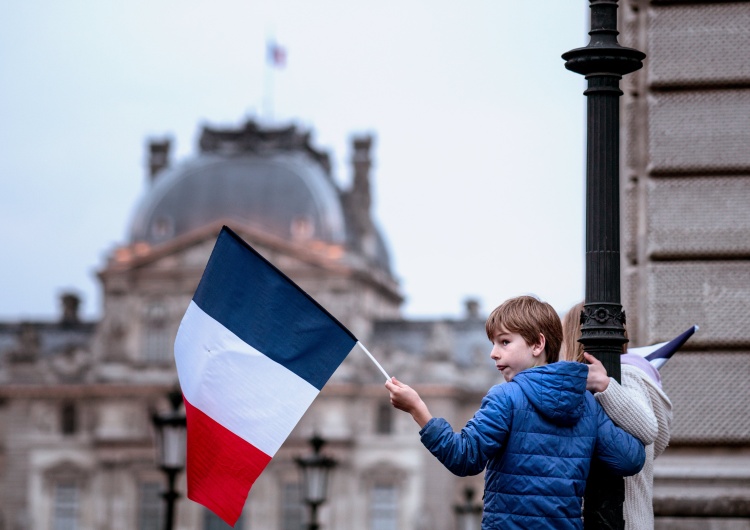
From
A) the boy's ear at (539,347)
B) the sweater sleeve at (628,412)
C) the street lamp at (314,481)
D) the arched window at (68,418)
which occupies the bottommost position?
the street lamp at (314,481)

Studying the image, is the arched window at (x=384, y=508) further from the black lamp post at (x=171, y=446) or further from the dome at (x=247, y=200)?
the black lamp post at (x=171, y=446)

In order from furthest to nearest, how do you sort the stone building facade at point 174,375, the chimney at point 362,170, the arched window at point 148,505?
the chimney at point 362,170 < the arched window at point 148,505 < the stone building facade at point 174,375

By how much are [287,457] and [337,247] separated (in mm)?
8473

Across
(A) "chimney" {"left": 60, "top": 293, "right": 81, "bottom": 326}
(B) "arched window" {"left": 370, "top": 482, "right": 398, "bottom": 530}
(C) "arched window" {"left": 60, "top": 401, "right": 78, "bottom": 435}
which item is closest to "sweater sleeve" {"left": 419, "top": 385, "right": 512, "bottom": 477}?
(B) "arched window" {"left": 370, "top": 482, "right": 398, "bottom": 530}

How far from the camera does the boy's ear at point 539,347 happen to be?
446cm

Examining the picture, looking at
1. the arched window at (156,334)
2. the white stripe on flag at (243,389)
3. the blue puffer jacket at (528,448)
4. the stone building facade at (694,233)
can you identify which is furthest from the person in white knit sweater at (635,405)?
the arched window at (156,334)

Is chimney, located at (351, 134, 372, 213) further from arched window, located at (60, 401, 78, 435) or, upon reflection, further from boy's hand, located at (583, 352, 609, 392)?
boy's hand, located at (583, 352, 609, 392)

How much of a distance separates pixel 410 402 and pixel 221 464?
38.0 inches

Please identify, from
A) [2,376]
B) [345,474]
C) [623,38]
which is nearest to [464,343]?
[345,474]

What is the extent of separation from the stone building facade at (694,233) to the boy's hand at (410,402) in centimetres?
249

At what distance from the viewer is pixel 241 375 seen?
5113 mm

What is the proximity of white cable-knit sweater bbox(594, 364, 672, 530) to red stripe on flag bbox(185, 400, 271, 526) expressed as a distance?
1137mm

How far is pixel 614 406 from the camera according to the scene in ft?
15.1

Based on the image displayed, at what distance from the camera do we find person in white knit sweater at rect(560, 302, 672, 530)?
4.61 metres
